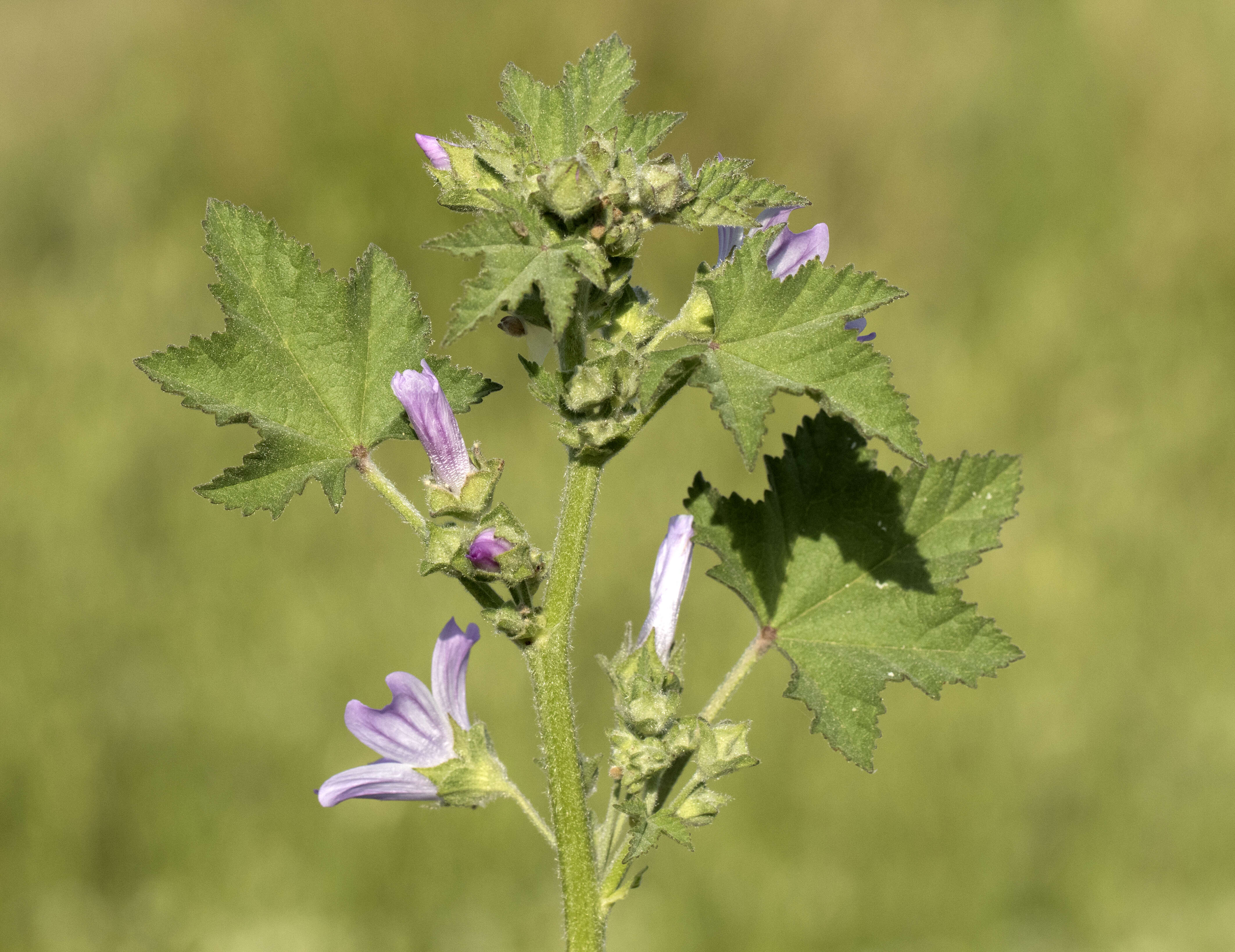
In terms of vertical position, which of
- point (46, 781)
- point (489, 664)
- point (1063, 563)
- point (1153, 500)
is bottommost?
point (46, 781)

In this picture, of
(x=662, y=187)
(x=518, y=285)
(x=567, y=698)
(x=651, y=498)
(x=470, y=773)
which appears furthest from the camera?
(x=651, y=498)

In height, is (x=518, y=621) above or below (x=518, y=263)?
below

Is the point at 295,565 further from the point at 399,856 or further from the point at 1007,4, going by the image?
the point at 1007,4

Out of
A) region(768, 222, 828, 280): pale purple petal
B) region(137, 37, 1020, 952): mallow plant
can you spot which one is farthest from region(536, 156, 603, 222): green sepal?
region(768, 222, 828, 280): pale purple petal

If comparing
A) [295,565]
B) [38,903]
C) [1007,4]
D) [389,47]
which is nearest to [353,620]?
[295,565]

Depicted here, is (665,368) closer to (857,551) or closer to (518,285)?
(518,285)

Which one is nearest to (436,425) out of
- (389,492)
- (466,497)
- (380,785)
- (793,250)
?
(466,497)

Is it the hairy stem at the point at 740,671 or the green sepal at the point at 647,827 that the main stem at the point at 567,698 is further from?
the hairy stem at the point at 740,671

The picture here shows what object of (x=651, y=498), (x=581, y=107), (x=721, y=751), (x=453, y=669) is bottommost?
(x=721, y=751)
